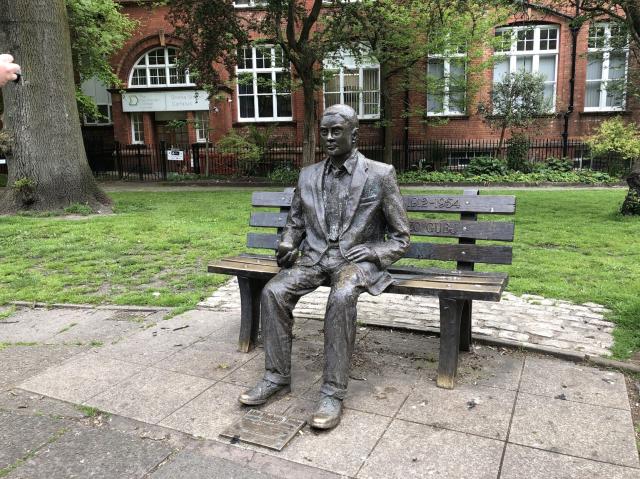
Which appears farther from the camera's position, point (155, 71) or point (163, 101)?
point (155, 71)

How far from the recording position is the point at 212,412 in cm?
329

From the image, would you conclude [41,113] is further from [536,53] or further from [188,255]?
[536,53]

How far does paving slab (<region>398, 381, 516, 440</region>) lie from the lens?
3.08 metres

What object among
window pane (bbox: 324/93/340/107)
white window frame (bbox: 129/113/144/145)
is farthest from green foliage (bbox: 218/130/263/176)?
white window frame (bbox: 129/113/144/145)

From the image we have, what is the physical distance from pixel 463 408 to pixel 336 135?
188 cm

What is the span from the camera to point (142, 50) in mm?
25219

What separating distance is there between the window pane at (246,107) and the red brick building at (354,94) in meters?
0.04

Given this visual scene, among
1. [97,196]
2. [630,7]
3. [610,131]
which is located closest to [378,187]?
[630,7]

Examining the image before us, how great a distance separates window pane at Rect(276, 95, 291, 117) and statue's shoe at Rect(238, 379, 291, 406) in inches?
864

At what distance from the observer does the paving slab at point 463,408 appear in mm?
3078

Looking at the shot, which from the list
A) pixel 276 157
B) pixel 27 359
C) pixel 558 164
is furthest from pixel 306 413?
pixel 276 157

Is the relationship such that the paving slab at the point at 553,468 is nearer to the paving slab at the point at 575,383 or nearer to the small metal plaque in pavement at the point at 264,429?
the paving slab at the point at 575,383

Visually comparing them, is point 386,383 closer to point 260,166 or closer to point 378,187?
point 378,187

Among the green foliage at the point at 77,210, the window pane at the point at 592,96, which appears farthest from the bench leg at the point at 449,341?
the window pane at the point at 592,96
